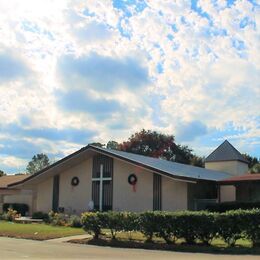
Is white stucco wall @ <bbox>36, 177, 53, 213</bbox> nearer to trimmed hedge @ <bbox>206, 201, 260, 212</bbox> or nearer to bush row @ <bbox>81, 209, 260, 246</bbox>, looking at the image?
trimmed hedge @ <bbox>206, 201, 260, 212</bbox>

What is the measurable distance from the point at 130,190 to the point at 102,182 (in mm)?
2517

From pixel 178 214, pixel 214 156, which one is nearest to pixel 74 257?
pixel 178 214

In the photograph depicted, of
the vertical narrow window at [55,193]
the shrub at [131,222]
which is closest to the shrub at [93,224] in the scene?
the shrub at [131,222]

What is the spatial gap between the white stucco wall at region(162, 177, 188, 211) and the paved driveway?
42.7ft

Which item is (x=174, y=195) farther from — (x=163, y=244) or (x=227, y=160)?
(x=227, y=160)

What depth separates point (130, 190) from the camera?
3462cm

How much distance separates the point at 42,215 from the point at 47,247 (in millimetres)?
17087

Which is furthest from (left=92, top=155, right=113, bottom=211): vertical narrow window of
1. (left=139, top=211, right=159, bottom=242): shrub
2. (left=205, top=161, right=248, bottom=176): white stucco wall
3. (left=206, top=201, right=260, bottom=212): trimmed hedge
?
(left=205, top=161, right=248, bottom=176): white stucco wall

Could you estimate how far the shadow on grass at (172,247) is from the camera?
59.3 ft

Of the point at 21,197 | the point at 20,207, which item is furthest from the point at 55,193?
the point at 21,197

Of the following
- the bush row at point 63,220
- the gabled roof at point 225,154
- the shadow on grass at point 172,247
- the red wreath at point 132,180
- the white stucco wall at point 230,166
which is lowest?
the shadow on grass at point 172,247

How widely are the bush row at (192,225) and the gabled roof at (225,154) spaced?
28.7 meters

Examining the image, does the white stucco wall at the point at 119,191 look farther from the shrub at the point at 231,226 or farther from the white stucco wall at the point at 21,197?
the shrub at the point at 231,226

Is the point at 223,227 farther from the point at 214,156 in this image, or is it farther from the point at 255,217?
the point at 214,156
